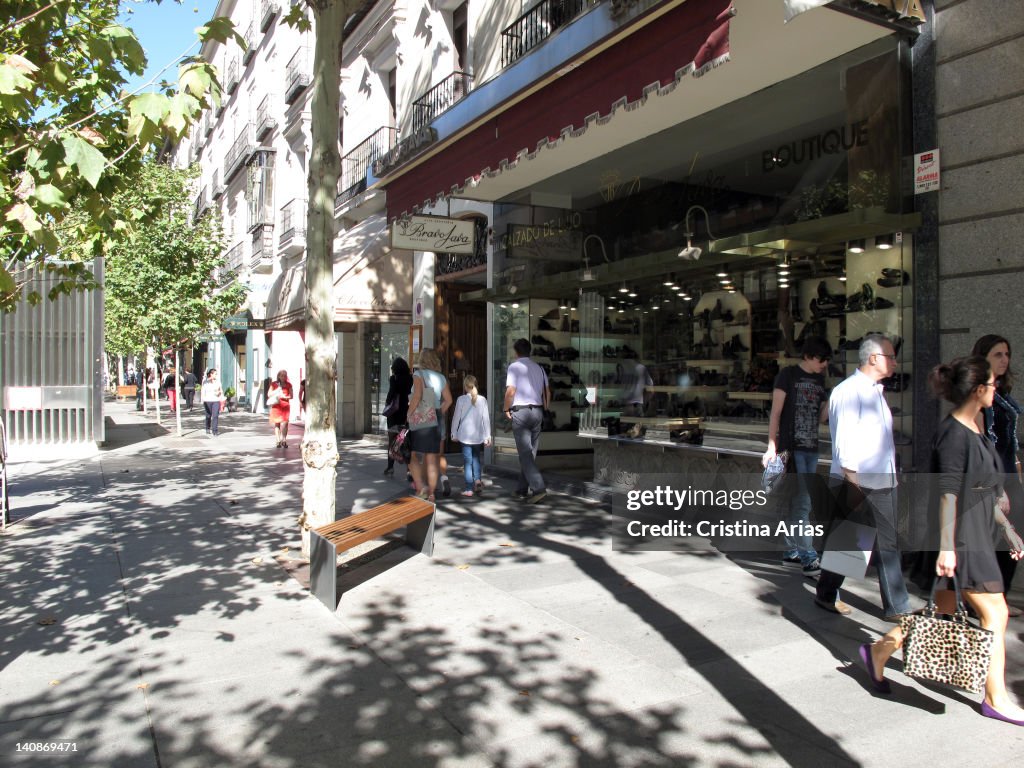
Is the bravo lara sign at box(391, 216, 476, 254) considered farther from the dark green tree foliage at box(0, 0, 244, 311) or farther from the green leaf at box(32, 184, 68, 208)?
the green leaf at box(32, 184, 68, 208)

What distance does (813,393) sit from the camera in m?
5.97

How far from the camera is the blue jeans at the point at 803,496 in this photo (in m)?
5.95

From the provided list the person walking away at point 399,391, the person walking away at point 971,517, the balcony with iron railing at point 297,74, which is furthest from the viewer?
the balcony with iron railing at point 297,74

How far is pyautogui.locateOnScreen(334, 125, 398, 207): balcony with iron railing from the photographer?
16578mm

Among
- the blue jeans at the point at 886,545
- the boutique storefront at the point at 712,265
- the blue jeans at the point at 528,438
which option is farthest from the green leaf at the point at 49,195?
A: the blue jeans at the point at 528,438

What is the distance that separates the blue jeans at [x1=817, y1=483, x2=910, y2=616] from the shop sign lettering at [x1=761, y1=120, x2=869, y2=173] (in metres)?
3.70

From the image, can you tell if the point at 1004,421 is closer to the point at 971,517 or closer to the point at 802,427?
the point at 802,427

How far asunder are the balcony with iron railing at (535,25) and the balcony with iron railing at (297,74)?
38.2 ft

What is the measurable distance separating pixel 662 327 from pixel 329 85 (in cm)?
558

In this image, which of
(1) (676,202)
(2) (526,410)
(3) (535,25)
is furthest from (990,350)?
(3) (535,25)

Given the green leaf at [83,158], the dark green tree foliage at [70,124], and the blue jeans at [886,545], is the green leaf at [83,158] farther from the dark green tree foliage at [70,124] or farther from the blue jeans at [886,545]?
the blue jeans at [886,545]

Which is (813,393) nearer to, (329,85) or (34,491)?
(329,85)

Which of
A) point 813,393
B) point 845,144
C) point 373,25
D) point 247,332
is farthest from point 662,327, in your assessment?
point 247,332

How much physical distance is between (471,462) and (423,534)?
2.75 meters
